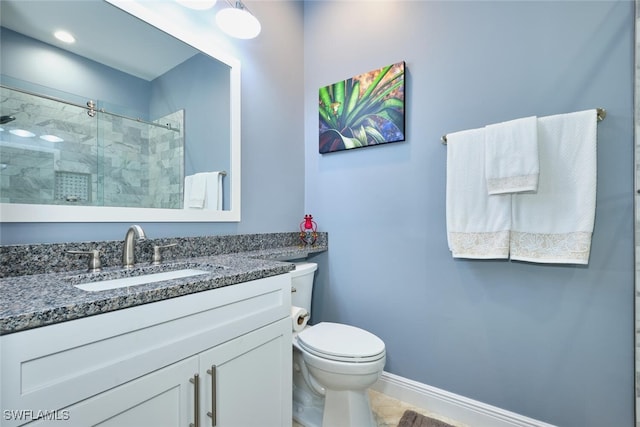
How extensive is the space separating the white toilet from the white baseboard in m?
0.34

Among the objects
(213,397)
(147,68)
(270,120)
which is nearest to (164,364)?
(213,397)

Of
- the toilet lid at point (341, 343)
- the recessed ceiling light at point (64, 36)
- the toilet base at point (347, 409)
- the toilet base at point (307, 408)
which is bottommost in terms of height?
the toilet base at point (307, 408)

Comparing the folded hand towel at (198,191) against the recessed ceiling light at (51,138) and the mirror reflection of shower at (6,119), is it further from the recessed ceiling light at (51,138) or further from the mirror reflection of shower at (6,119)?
the mirror reflection of shower at (6,119)

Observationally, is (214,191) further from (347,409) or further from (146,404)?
(347,409)

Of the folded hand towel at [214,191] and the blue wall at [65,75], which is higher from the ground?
the blue wall at [65,75]

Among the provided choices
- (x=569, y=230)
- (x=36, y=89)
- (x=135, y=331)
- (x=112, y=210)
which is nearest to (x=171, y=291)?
(x=135, y=331)

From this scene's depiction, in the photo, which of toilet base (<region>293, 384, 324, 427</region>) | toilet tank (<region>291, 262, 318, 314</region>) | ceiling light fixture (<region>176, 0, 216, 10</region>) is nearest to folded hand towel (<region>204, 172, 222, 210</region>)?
toilet tank (<region>291, 262, 318, 314</region>)

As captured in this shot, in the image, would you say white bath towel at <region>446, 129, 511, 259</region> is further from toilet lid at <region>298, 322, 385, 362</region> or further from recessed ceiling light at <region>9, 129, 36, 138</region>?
recessed ceiling light at <region>9, 129, 36, 138</region>

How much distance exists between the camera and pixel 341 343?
4.33 feet

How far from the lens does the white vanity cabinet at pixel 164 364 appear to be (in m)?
0.58

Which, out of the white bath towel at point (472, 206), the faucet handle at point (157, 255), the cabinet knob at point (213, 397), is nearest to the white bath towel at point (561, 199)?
the white bath towel at point (472, 206)

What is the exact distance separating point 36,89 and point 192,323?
3.25 ft

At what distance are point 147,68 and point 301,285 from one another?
129 cm

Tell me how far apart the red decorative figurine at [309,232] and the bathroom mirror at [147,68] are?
1.67 ft
